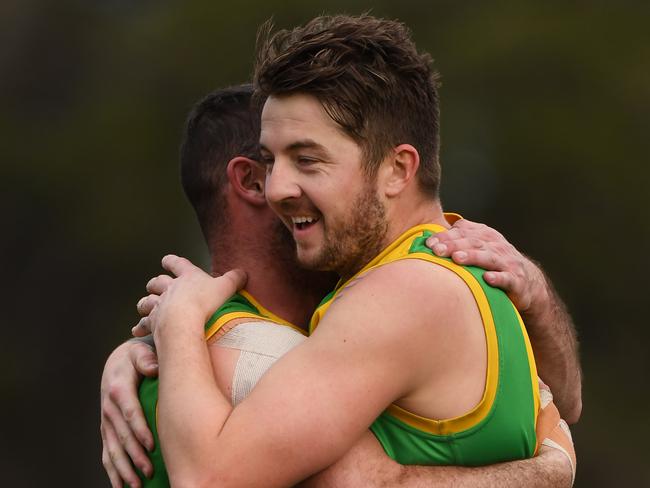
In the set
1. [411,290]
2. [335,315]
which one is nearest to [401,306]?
[411,290]

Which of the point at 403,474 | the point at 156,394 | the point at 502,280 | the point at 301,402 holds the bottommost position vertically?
the point at 403,474

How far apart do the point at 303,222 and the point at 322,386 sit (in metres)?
0.76

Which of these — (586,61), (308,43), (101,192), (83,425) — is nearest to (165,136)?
(101,192)

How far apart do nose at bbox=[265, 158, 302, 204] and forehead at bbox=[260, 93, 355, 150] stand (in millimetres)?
67

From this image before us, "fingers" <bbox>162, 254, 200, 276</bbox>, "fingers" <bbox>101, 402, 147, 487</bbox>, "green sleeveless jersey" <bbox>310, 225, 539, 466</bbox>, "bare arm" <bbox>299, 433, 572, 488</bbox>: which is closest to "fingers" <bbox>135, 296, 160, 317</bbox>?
"fingers" <bbox>162, 254, 200, 276</bbox>

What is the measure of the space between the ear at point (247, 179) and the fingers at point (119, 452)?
3.08ft

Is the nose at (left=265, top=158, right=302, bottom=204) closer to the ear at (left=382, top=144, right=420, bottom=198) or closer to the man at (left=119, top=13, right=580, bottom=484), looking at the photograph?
the man at (left=119, top=13, right=580, bottom=484)

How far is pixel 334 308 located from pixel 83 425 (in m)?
19.3

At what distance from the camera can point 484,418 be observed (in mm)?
4633

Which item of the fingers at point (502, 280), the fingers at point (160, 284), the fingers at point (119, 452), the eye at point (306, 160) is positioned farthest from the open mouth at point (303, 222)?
the fingers at point (119, 452)

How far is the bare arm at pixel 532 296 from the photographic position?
15.9 ft

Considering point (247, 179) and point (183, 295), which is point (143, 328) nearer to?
point (183, 295)

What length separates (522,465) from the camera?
4.81 metres

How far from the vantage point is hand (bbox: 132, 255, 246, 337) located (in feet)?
15.9
